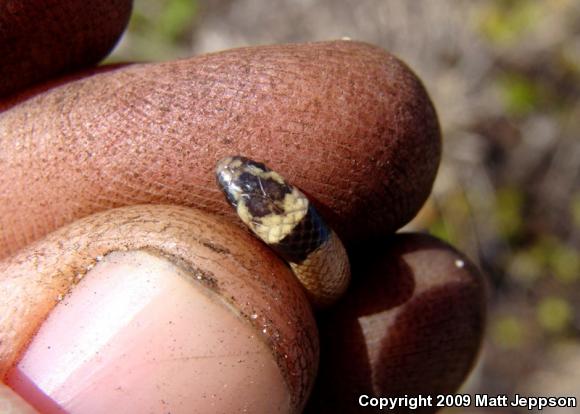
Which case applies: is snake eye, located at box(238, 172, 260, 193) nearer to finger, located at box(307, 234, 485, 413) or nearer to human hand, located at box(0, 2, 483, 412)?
human hand, located at box(0, 2, 483, 412)

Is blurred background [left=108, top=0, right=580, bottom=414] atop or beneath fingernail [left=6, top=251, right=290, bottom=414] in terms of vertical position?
beneath

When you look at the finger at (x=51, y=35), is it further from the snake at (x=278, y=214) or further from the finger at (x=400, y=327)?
the finger at (x=400, y=327)

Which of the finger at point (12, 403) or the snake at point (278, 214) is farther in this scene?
the snake at point (278, 214)

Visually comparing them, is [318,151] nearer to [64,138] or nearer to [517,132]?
[64,138]

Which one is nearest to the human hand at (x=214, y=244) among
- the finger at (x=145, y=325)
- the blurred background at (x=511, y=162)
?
the finger at (x=145, y=325)

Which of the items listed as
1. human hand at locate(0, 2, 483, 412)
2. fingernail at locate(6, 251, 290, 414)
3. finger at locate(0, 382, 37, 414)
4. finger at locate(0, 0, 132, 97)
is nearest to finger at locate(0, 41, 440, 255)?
human hand at locate(0, 2, 483, 412)

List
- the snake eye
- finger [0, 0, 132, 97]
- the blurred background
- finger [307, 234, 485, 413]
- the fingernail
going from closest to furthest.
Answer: the fingernail, the snake eye, finger [0, 0, 132, 97], finger [307, 234, 485, 413], the blurred background
